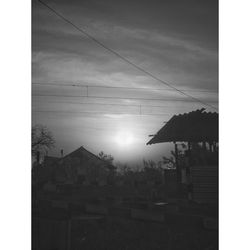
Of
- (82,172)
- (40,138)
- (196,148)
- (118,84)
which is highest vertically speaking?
(118,84)

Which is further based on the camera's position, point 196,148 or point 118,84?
point 196,148

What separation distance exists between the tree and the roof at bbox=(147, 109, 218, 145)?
1.55 metres

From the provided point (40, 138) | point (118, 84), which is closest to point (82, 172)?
point (40, 138)

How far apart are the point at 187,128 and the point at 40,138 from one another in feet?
7.05

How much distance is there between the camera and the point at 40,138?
1.95 metres

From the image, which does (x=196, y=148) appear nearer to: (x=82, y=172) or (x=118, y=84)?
(x=118, y=84)

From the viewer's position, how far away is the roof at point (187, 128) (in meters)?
3.40

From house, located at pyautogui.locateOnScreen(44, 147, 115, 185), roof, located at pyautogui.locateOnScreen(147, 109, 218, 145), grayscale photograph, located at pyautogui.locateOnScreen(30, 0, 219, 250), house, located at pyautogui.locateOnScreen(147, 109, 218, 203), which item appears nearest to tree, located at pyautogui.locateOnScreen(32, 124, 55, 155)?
grayscale photograph, located at pyautogui.locateOnScreen(30, 0, 219, 250)

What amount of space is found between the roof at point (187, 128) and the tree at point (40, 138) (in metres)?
1.55

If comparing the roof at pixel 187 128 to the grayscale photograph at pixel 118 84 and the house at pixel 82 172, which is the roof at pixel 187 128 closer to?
the grayscale photograph at pixel 118 84

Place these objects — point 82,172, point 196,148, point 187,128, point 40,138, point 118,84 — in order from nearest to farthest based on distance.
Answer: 1. point 118,84
2. point 40,138
3. point 196,148
4. point 187,128
5. point 82,172

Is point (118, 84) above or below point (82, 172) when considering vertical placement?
above
